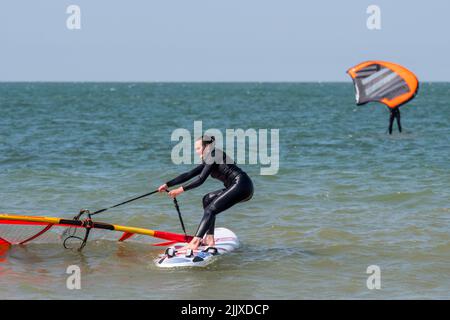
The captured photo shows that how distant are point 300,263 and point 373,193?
627cm

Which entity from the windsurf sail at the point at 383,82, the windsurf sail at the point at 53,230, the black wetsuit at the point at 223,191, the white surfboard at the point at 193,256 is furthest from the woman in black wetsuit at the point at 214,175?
the windsurf sail at the point at 383,82

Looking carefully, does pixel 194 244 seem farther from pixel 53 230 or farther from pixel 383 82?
pixel 383 82

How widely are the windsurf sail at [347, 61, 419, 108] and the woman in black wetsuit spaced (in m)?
20.7

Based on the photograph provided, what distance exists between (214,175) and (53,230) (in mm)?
2948

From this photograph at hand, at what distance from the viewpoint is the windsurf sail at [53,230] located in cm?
1074

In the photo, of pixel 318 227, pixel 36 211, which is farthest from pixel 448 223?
pixel 36 211

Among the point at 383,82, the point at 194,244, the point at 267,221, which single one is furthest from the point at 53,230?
the point at 383,82

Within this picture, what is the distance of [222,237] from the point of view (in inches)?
452

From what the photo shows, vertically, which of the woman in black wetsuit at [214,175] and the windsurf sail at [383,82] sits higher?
the windsurf sail at [383,82]

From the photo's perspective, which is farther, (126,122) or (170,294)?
(126,122)

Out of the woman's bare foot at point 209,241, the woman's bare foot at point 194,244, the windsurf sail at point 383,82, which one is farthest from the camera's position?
the windsurf sail at point 383,82

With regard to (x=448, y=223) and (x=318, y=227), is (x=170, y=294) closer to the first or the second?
(x=318, y=227)

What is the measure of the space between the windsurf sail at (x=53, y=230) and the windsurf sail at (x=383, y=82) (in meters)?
20.5

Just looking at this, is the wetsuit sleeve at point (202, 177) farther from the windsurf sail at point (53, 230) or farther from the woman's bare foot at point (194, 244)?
the windsurf sail at point (53, 230)
